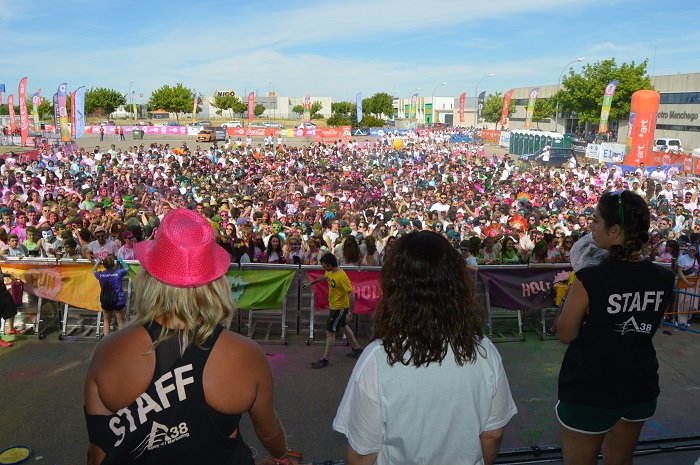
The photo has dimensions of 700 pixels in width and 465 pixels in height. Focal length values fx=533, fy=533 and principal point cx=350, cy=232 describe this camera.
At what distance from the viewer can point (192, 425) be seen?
1.69 metres

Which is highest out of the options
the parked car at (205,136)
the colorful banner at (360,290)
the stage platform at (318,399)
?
the parked car at (205,136)

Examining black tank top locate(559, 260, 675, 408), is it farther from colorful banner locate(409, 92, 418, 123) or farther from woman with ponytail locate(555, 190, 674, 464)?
colorful banner locate(409, 92, 418, 123)

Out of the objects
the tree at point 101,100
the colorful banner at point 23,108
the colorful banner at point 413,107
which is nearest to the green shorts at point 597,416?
the colorful banner at point 23,108

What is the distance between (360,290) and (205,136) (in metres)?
39.8

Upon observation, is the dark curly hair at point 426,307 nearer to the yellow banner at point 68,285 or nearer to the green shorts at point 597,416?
the green shorts at point 597,416

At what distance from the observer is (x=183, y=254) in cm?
172

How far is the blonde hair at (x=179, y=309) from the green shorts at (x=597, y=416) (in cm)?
174

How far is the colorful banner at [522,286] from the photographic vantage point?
24.4 ft

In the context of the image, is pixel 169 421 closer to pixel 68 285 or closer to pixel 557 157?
pixel 68 285

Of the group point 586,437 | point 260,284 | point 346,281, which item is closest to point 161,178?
point 260,284

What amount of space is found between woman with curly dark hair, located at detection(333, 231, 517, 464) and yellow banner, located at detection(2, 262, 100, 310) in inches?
258

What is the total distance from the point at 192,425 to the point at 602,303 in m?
1.79

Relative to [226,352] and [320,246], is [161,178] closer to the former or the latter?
[320,246]

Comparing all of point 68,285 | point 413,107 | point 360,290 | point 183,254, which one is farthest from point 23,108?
point 413,107
